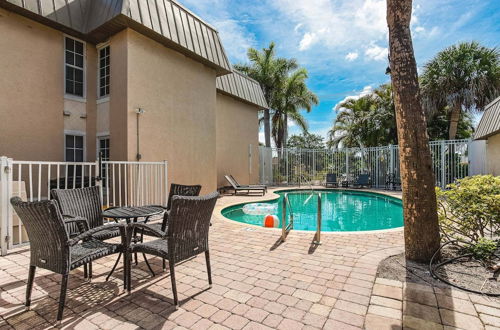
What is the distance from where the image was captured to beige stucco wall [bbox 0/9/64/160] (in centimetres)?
591

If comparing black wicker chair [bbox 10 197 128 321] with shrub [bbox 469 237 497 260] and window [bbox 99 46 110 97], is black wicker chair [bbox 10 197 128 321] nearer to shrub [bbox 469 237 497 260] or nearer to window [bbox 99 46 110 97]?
shrub [bbox 469 237 497 260]

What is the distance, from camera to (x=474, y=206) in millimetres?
3199

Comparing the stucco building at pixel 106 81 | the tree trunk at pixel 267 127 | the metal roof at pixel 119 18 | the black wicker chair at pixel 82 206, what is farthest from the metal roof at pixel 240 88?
the black wicker chair at pixel 82 206

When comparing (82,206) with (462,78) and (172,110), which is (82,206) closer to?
(172,110)

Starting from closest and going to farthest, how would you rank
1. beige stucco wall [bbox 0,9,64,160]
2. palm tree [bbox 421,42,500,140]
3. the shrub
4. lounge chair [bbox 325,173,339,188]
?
1. the shrub
2. beige stucco wall [bbox 0,9,64,160]
3. palm tree [bbox 421,42,500,140]
4. lounge chair [bbox 325,173,339,188]

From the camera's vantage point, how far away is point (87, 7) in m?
6.90

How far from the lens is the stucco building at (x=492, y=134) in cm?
809

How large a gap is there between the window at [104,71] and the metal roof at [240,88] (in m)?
4.38

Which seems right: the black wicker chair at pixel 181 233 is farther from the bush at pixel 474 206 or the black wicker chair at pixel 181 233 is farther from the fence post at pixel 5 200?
the bush at pixel 474 206

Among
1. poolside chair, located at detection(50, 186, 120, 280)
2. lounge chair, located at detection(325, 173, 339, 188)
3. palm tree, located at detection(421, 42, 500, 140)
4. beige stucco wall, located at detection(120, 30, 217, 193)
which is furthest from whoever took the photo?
lounge chair, located at detection(325, 173, 339, 188)

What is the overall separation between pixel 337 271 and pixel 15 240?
485 cm

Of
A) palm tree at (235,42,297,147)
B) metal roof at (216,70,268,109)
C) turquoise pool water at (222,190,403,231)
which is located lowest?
turquoise pool water at (222,190,403,231)

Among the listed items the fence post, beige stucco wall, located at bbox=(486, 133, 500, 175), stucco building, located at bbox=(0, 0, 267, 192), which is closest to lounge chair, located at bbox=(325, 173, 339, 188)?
beige stucco wall, located at bbox=(486, 133, 500, 175)

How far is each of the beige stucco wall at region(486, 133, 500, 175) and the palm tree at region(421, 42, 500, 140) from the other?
144 inches
